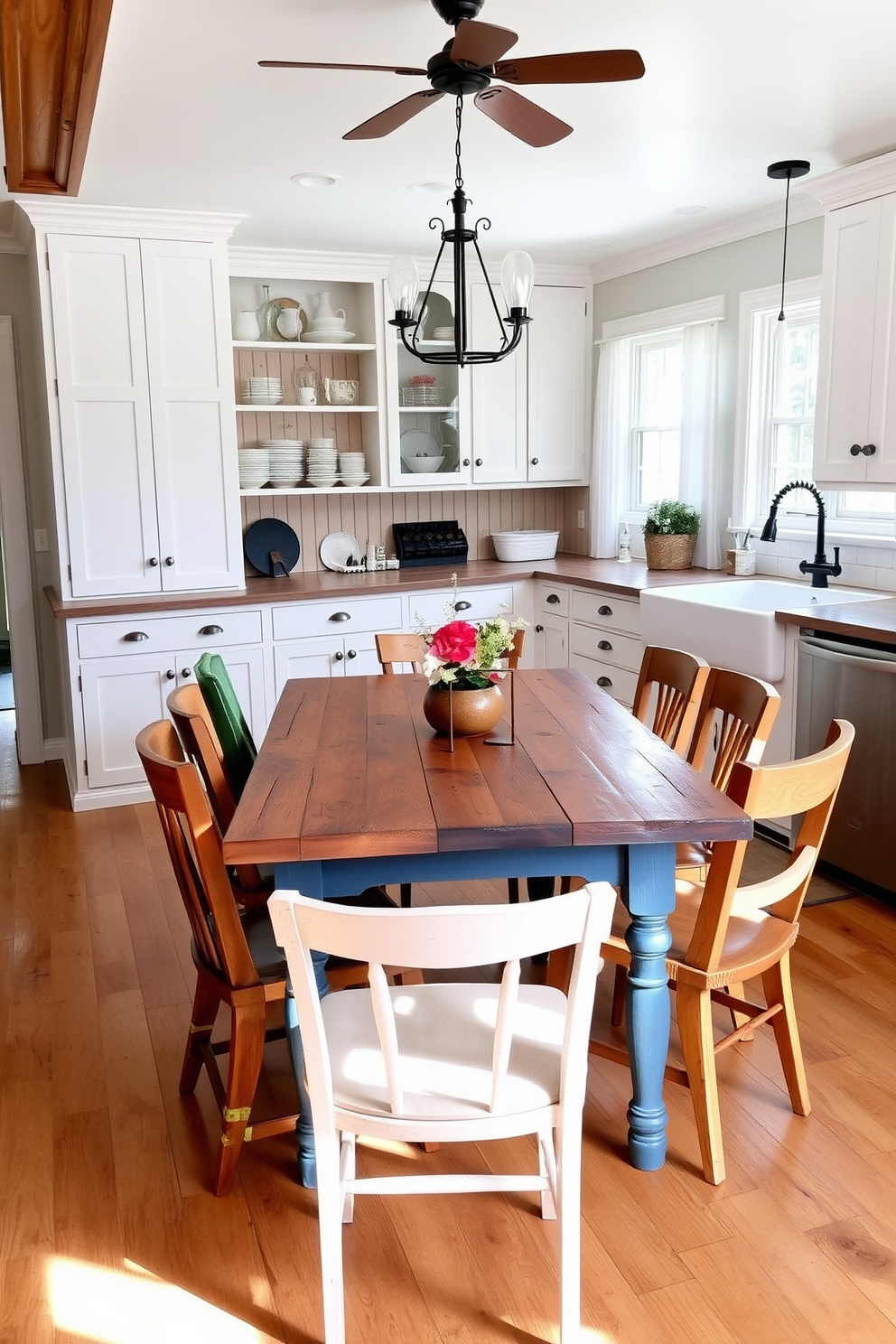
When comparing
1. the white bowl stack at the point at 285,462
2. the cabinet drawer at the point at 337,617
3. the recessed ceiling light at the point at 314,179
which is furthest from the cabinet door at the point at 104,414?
the recessed ceiling light at the point at 314,179

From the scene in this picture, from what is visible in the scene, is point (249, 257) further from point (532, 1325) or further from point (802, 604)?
point (532, 1325)

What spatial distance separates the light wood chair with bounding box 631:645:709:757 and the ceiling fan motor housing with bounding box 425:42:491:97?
1.44m

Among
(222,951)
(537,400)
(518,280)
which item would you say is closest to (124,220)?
(537,400)

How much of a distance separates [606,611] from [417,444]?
144cm

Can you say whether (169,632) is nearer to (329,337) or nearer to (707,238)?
(329,337)

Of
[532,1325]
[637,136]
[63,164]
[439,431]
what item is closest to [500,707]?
[532,1325]

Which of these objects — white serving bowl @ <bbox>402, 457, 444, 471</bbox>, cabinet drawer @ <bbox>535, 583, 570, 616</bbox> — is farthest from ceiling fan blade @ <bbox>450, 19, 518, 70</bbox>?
white serving bowl @ <bbox>402, 457, 444, 471</bbox>

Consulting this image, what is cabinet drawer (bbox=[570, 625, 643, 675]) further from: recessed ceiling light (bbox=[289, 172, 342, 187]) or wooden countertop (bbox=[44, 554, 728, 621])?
recessed ceiling light (bbox=[289, 172, 342, 187])

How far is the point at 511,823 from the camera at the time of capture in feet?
6.15

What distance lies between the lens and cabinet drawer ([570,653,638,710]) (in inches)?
186

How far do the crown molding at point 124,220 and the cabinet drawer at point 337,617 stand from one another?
5.35ft

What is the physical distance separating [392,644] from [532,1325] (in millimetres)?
2276

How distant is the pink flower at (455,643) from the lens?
2307mm

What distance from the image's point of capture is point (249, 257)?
16.3 feet
